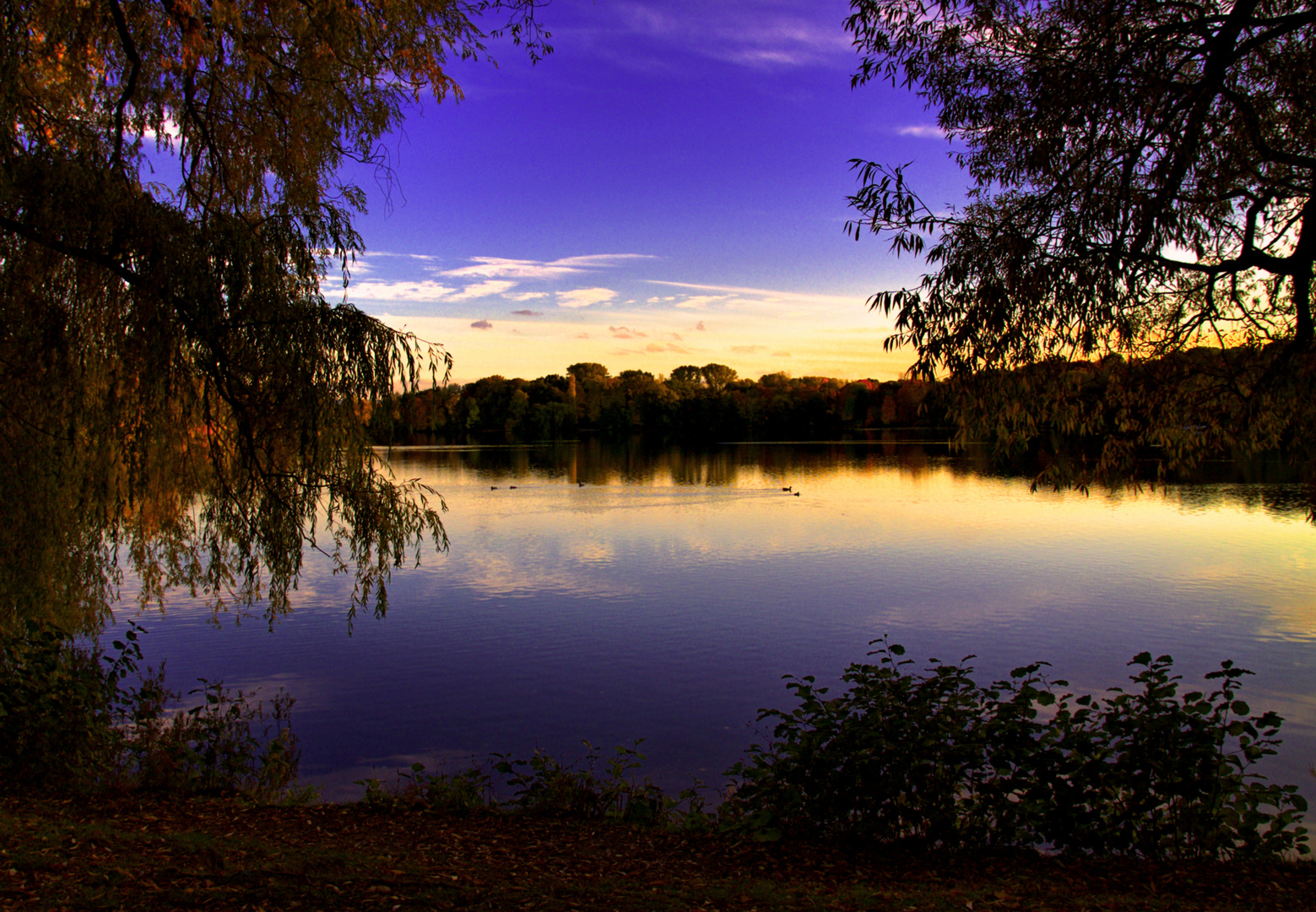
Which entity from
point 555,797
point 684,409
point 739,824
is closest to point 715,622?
point 555,797

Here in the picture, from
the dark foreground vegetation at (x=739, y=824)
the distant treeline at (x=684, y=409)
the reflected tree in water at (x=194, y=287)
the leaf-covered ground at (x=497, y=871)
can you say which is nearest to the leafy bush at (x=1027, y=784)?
the dark foreground vegetation at (x=739, y=824)

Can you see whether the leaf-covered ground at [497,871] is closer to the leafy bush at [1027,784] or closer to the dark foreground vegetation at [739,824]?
the dark foreground vegetation at [739,824]

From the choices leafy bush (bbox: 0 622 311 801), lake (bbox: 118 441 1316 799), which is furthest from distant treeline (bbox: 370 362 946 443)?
leafy bush (bbox: 0 622 311 801)

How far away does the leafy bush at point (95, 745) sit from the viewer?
6.30 meters

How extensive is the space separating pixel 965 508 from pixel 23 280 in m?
29.0

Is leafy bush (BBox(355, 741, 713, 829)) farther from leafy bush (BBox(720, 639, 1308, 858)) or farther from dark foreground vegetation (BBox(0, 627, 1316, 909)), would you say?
leafy bush (BBox(720, 639, 1308, 858))

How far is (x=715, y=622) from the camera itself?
13719 millimetres

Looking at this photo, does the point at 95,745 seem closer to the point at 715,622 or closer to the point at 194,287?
the point at 194,287

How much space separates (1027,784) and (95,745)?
7369mm

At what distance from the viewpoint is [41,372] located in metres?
5.63

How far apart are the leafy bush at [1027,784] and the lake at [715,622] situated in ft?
6.20

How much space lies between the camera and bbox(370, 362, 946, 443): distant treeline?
116 m

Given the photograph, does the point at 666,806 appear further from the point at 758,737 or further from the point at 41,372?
the point at 41,372

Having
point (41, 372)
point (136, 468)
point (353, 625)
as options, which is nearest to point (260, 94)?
point (41, 372)
